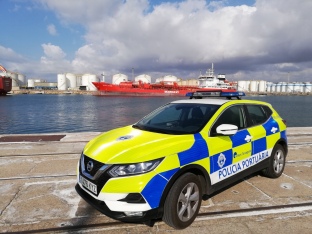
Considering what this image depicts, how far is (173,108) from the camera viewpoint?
3.96 metres

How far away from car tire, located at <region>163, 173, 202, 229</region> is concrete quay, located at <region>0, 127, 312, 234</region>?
137 millimetres

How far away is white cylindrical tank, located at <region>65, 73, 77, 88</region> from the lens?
166000mm

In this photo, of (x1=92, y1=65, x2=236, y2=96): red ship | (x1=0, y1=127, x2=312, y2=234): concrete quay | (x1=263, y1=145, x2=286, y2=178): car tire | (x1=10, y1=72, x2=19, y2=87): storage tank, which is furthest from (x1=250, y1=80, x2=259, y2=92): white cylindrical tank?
(x1=263, y1=145, x2=286, y2=178): car tire

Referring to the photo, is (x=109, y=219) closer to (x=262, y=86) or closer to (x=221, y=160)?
(x=221, y=160)

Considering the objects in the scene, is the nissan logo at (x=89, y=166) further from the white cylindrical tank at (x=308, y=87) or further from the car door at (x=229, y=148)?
the white cylindrical tank at (x=308, y=87)

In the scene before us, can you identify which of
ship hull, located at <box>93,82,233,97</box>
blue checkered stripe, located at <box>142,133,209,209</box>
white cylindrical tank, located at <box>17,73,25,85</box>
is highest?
white cylindrical tank, located at <box>17,73,25,85</box>

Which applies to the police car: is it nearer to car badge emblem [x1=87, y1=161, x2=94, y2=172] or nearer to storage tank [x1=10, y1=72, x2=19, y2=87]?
car badge emblem [x1=87, y1=161, x2=94, y2=172]

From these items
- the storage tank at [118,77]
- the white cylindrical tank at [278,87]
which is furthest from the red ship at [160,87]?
the white cylindrical tank at [278,87]

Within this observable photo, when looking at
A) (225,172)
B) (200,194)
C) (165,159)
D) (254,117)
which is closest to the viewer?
(165,159)

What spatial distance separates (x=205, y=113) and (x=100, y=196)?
1.93 metres

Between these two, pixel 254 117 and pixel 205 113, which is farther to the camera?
pixel 254 117

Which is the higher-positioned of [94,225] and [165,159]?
[165,159]

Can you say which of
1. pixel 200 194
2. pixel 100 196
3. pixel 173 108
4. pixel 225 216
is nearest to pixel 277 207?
pixel 225 216

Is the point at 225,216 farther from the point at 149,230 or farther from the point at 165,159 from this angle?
the point at 165,159
